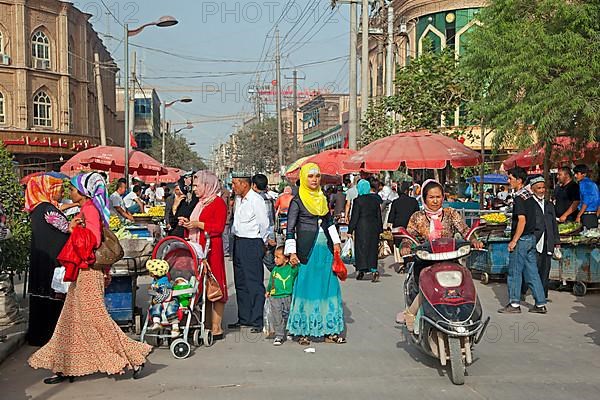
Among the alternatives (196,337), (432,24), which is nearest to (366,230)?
(196,337)

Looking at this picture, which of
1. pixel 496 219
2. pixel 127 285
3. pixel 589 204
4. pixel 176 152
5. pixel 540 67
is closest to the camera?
pixel 127 285

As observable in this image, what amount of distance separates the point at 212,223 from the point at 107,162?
523 inches

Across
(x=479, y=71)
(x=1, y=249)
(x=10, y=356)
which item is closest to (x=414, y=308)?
(x=10, y=356)

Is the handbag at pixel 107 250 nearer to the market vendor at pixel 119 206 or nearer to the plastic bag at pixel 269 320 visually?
the plastic bag at pixel 269 320

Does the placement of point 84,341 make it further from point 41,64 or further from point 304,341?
point 41,64

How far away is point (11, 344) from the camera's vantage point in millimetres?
7676

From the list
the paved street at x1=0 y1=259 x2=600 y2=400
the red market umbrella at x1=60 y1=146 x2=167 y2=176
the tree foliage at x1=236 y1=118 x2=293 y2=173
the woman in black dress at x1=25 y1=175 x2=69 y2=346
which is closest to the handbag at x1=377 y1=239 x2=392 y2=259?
the paved street at x1=0 y1=259 x2=600 y2=400

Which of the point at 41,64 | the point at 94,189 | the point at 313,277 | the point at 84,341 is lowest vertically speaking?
the point at 84,341

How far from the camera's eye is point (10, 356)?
7.57 meters

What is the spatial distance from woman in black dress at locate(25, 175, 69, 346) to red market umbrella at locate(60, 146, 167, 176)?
11.6 metres

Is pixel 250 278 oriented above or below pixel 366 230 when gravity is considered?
below

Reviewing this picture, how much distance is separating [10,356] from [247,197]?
10.3 feet

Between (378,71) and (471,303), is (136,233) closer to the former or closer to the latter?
(471,303)

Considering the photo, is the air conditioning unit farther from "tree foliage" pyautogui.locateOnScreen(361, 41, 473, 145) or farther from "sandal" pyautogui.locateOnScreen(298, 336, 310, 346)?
"sandal" pyautogui.locateOnScreen(298, 336, 310, 346)
